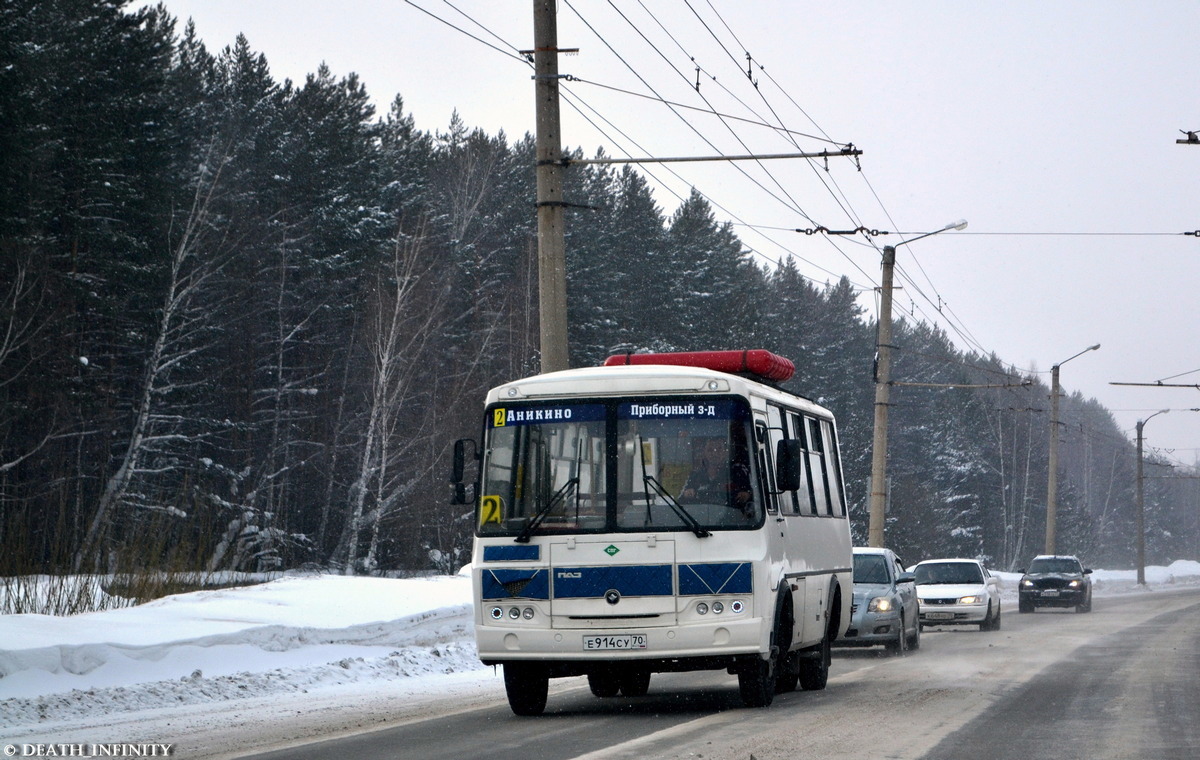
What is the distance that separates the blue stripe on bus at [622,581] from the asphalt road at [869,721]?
1.05 meters

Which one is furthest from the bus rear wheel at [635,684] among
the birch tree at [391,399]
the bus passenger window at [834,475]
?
the birch tree at [391,399]

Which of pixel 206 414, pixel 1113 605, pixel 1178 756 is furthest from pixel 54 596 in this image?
pixel 1113 605

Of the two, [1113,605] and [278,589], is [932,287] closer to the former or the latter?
[1113,605]

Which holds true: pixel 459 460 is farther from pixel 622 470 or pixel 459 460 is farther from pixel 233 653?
pixel 233 653

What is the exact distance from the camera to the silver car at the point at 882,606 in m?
22.2

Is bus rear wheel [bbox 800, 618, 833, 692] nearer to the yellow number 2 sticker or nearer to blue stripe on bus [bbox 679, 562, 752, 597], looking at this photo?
blue stripe on bus [bbox 679, 562, 752, 597]

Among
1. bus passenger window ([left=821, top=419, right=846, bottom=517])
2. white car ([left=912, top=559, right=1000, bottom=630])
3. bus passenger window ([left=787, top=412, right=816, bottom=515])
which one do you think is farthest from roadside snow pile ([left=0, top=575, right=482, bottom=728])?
white car ([left=912, top=559, right=1000, bottom=630])

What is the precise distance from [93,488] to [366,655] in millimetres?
28743

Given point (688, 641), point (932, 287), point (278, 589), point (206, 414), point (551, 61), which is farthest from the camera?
point (206, 414)

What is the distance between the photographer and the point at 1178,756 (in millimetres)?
9898

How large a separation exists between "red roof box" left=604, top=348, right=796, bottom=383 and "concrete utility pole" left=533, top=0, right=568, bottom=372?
2.98m

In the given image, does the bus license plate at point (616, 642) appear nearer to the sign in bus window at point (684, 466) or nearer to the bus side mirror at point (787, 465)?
the sign in bus window at point (684, 466)

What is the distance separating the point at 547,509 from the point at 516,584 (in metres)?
0.68

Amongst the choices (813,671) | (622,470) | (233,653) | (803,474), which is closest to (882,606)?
(813,671)
